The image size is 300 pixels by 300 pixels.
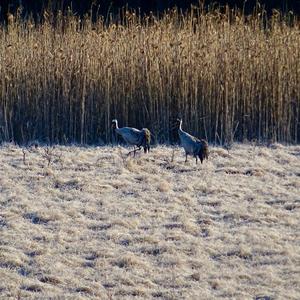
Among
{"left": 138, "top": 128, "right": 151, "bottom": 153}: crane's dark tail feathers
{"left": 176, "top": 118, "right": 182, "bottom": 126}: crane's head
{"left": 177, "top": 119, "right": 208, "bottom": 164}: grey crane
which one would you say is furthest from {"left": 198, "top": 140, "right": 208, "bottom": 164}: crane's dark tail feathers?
{"left": 138, "top": 128, "right": 151, "bottom": 153}: crane's dark tail feathers

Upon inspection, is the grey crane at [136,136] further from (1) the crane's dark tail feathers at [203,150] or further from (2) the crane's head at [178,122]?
(1) the crane's dark tail feathers at [203,150]

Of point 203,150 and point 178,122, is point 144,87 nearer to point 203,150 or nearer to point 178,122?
point 178,122

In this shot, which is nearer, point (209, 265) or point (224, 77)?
point (209, 265)

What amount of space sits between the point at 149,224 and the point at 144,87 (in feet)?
10.7

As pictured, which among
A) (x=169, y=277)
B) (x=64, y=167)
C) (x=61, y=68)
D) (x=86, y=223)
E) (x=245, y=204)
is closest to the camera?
(x=169, y=277)

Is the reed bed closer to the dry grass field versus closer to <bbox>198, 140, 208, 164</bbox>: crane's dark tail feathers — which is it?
the dry grass field

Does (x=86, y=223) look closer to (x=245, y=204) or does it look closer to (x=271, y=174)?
(x=245, y=204)

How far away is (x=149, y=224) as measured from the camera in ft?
26.1

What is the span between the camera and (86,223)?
7.95m

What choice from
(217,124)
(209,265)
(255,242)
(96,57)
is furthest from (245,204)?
(96,57)

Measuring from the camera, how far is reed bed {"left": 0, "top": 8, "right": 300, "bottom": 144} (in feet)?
35.3

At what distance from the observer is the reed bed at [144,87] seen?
35.3ft

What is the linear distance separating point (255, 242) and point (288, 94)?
12.9ft

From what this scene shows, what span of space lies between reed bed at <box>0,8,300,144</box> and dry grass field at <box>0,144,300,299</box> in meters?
0.37
